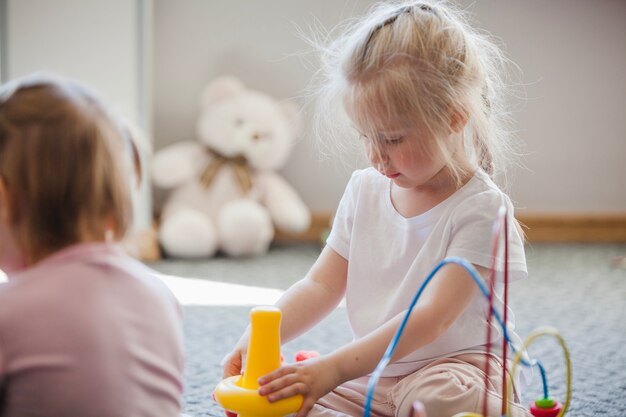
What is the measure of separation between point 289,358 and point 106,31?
40.2 inches

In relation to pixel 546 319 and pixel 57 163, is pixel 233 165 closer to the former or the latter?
pixel 546 319

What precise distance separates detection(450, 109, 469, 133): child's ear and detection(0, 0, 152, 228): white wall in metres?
1.05

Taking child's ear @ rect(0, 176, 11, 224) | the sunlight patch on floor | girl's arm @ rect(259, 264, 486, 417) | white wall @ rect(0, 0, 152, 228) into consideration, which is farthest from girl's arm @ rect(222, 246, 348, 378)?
white wall @ rect(0, 0, 152, 228)

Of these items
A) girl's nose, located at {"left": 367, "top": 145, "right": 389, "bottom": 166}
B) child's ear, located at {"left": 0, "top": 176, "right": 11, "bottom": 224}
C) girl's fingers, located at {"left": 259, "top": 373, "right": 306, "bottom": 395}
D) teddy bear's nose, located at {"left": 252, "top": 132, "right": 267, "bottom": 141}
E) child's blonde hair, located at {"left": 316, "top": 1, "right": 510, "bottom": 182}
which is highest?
child's blonde hair, located at {"left": 316, "top": 1, "right": 510, "bottom": 182}

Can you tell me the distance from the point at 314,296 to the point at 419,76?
0.28 meters

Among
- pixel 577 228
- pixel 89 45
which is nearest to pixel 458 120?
pixel 89 45

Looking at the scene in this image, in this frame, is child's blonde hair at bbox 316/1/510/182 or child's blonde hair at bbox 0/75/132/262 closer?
child's blonde hair at bbox 0/75/132/262

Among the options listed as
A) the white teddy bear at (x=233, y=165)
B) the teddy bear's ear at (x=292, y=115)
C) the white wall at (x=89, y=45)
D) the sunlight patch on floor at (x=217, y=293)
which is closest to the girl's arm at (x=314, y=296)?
the sunlight patch on floor at (x=217, y=293)

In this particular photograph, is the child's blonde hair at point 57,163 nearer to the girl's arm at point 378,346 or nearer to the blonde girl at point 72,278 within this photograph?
the blonde girl at point 72,278

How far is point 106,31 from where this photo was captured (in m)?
1.84

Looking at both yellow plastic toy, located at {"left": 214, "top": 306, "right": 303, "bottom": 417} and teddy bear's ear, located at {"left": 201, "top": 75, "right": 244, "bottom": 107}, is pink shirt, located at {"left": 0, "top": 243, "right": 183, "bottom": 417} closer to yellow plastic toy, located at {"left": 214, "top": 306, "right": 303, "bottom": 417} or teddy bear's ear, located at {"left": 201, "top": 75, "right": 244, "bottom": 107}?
yellow plastic toy, located at {"left": 214, "top": 306, "right": 303, "bottom": 417}

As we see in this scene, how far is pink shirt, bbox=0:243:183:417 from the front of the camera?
1.74 feet

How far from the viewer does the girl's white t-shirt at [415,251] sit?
31.9 inches

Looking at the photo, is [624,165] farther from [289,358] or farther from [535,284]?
[289,358]
